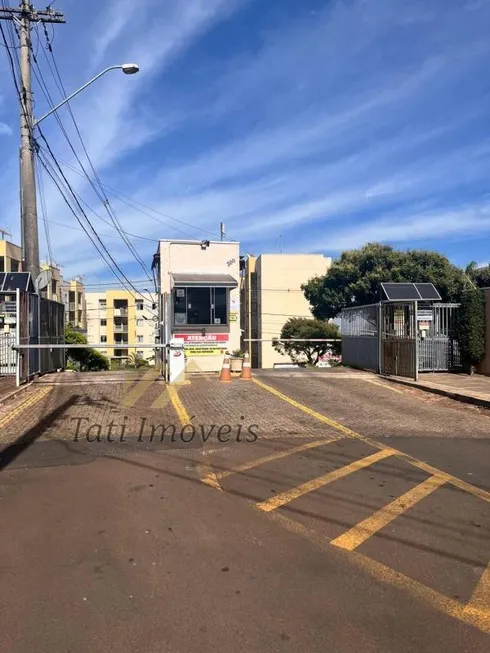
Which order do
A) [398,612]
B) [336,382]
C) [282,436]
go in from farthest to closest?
[336,382] → [282,436] → [398,612]

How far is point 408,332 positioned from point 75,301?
2595 inches

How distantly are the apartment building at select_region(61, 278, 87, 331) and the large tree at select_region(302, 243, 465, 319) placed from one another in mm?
39983

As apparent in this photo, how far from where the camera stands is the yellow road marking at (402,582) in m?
3.19

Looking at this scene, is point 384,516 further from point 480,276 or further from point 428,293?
point 480,276

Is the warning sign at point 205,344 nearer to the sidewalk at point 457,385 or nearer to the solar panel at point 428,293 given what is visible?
the sidewalk at point 457,385

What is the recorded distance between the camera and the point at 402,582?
3561 millimetres

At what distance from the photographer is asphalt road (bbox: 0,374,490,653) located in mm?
3018

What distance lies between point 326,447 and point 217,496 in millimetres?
2451

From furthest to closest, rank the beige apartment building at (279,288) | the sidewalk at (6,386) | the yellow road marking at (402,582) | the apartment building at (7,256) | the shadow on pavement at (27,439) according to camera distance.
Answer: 1. the beige apartment building at (279,288)
2. the apartment building at (7,256)
3. the sidewalk at (6,386)
4. the shadow on pavement at (27,439)
5. the yellow road marking at (402,582)

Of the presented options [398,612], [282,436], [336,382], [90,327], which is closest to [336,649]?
[398,612]

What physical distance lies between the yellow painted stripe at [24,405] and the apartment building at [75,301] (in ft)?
197

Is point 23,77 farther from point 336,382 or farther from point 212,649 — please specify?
point 212,649

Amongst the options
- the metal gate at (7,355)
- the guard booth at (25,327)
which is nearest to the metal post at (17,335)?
the guard booth at (25,327)

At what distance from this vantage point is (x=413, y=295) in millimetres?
15180
